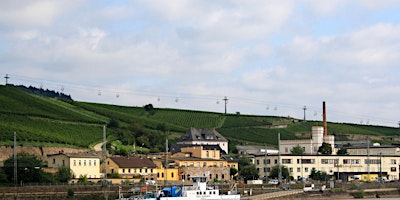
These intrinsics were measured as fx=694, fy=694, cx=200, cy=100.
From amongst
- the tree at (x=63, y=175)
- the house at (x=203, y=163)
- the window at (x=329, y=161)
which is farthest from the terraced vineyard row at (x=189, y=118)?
the tree at (x=63, y=175)

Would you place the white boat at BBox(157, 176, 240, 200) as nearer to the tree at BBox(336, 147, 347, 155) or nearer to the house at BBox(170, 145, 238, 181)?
the house at BBox(170, 145, 238, 181)

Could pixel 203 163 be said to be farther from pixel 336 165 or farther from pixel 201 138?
pixel 336 165

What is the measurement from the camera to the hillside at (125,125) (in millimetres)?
105688

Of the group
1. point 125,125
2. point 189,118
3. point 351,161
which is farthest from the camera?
point 189,118

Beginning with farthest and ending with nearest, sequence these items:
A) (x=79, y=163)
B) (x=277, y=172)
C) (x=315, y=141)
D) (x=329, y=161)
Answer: (x=315, y=141) → (x=329, y=161) → (x=277, y=172) → (x=79, y=163)

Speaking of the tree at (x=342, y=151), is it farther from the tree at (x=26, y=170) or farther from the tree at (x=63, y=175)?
the tree at (x=26, y=170)

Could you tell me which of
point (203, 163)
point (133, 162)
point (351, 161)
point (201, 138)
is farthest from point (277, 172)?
point (201, 138)

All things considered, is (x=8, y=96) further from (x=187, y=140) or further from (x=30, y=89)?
(x=30, y=89)

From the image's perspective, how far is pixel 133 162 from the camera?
92375mm

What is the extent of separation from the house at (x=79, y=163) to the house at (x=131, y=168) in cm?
181

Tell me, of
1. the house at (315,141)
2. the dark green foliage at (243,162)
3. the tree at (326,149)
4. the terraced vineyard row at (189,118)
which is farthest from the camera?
the terraced vineyard row at (189,118)

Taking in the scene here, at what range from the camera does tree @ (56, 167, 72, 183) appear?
79.2 meters

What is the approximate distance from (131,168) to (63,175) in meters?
12.8

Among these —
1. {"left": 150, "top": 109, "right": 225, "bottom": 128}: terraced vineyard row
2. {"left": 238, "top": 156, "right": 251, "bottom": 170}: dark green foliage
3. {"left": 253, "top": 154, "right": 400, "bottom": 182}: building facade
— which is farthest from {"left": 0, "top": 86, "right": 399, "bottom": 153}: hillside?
{"left": 253, "top": 154, "right": 400, "bottom": 182}: building facade
